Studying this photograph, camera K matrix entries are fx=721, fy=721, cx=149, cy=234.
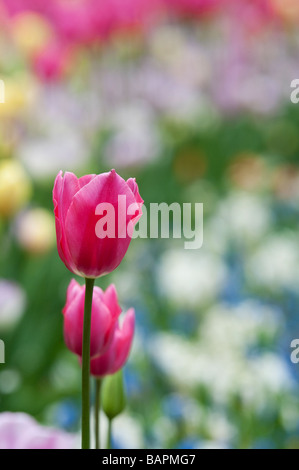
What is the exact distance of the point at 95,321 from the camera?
1.11 ft

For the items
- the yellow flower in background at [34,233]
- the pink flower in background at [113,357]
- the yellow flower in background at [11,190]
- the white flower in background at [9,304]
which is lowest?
the pink flower in background at [113,357]

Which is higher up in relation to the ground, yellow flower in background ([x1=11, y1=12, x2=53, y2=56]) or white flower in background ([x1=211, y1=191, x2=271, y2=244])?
yellow flower in background ([x1=11, y1=12, x2=53, y2=56])

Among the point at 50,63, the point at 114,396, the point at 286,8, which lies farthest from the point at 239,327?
the point at 286,8

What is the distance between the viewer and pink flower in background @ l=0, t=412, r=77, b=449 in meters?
0.36

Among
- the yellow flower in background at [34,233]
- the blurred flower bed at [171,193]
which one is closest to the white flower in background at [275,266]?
the blurred flower bed at [171,193]

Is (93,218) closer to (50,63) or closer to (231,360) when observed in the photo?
(231,360)

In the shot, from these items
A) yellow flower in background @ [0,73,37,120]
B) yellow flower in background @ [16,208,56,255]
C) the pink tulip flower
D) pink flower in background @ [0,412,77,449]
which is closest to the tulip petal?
the pink tulip flower

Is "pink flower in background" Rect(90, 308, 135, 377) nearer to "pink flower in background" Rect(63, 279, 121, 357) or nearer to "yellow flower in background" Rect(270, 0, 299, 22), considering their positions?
"pink flower in background" Rect(63, 279, 121, 357)

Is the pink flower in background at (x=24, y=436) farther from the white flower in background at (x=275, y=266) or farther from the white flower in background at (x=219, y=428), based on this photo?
the white flower in background at (x=275, y=266)

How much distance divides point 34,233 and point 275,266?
35 centimetres

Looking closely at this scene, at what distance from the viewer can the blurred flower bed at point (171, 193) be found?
69 cm

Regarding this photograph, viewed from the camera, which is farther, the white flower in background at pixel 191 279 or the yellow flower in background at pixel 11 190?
the white flower in background at pixel 191 279
